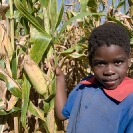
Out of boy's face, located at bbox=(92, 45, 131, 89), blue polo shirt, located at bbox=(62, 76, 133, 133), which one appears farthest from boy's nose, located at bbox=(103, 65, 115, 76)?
blue polo shirt, located at bbox=(62, 76, 133, 133)

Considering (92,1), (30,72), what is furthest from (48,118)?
(92,1)

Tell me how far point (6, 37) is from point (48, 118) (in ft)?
1.37

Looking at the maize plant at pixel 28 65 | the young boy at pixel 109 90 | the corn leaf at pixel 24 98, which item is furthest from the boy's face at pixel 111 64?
the corn leaf at pixel 24 98

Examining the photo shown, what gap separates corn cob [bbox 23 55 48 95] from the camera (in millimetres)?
1183

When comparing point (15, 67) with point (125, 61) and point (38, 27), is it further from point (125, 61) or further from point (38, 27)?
point (125, 61)

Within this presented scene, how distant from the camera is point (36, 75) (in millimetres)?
1184

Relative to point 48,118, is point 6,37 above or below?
above

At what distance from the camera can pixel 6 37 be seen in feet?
4.23

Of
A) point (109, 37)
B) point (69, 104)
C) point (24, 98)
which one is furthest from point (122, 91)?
point (24, 98)

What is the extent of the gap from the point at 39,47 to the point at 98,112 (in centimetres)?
38

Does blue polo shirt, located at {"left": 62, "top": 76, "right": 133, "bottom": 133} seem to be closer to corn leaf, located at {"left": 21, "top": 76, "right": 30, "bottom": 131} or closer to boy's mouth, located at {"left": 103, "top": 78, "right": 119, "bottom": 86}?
boy's mouth, located at {"left": 103, "top": 78, "right": 119, "bottom": 86}

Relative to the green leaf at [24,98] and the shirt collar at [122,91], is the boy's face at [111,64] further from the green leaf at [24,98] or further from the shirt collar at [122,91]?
the green leaf at [24,98]

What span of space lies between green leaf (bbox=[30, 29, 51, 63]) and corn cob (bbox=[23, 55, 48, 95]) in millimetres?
50

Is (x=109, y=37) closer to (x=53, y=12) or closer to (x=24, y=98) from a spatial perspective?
(x=53, y=12)
